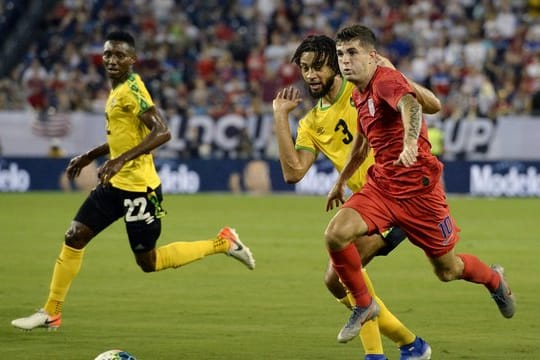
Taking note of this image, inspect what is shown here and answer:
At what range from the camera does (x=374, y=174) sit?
300 inches

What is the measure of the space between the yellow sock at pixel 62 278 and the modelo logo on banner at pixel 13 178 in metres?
15.9

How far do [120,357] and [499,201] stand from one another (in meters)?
16.4

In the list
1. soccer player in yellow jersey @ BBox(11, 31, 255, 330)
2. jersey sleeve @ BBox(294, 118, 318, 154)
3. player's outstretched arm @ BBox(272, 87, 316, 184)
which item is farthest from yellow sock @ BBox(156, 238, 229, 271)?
player's outstretched arm @ BBox(272, 87, 316, 184)

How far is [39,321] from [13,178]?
53.2ft

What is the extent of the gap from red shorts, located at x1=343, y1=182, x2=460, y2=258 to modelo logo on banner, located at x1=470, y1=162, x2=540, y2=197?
16.1m

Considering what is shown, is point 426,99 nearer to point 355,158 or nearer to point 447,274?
point 355,158

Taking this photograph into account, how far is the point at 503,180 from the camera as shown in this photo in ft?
77.7

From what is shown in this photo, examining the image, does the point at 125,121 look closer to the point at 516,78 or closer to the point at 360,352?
the point at 360,352

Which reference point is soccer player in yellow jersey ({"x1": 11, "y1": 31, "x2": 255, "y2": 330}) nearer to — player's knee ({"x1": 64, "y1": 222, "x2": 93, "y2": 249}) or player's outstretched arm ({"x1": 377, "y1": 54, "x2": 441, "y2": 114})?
player's knee ({"x1": 64, "y1": 222, "x2": 93, "y2": 249})

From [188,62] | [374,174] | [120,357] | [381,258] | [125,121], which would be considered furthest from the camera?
[188,62]

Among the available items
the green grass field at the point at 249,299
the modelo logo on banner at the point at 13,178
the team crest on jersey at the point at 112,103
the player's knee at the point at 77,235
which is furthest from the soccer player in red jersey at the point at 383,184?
the modelo logo on banner at the point at 13,178

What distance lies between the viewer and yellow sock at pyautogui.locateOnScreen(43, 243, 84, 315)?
9094 mm

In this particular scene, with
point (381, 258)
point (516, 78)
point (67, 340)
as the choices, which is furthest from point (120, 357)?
point (516, 78)

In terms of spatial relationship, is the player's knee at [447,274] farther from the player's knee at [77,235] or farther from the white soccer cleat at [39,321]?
the white soccer cleat at [39,321]
